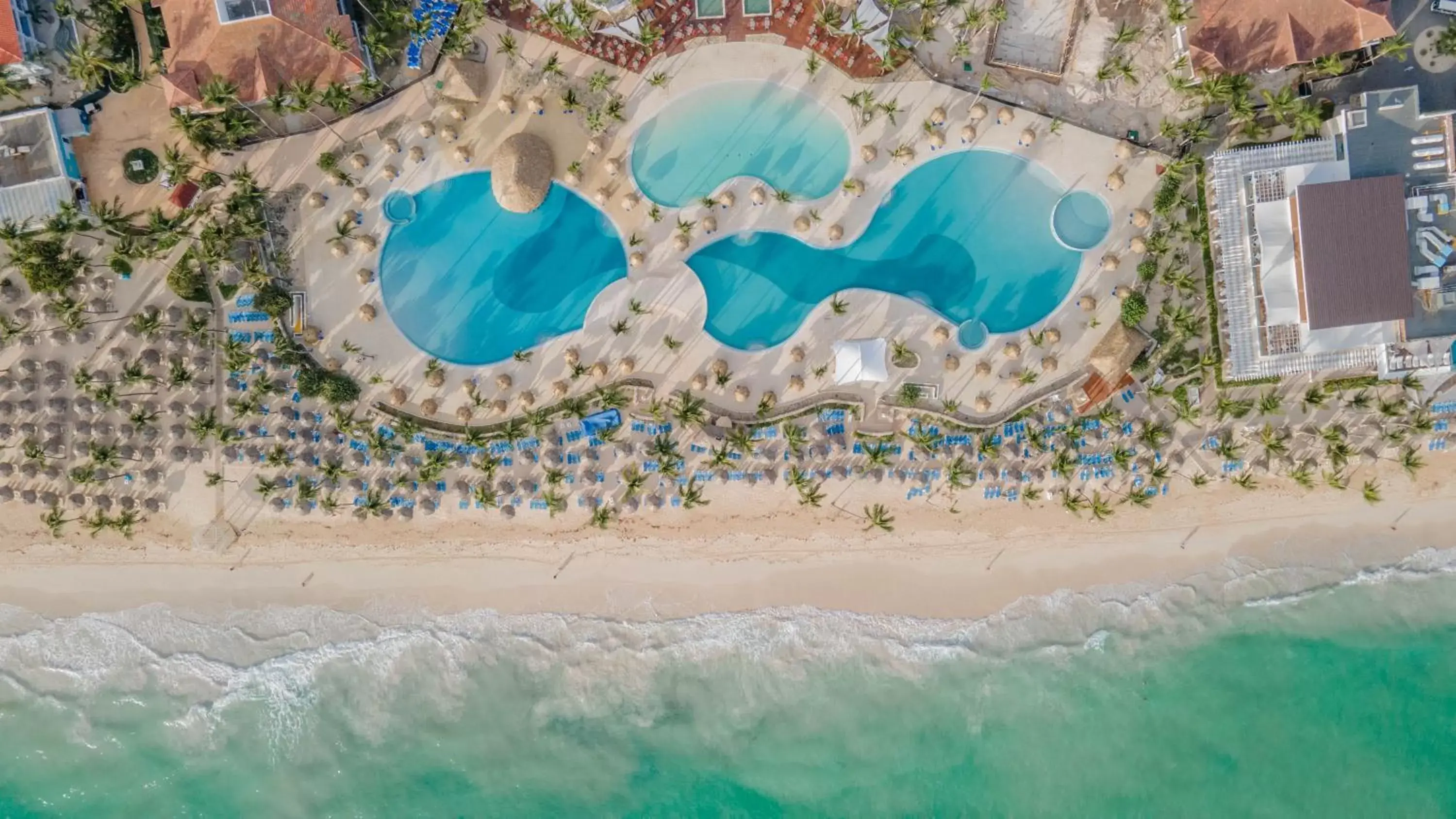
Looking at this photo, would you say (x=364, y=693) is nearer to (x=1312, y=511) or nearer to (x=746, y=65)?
(x=746, y=65)

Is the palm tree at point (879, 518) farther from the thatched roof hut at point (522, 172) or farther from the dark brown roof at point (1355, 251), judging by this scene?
the thatched roof hut at point (522, 172)

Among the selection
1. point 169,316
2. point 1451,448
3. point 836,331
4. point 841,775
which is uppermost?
point 169,316

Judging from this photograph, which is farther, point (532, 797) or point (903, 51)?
point (532, 797)

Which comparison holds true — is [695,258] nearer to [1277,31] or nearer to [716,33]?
[716,33]

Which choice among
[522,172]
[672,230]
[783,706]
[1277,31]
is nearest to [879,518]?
[783,706]

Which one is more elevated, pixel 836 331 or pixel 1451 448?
pixel 836 331

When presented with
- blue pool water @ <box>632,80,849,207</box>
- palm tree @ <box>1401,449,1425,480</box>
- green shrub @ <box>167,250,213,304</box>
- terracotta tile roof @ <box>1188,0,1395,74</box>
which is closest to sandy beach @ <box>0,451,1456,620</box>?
palm tree @ <box>1401,449,1425,480</box>

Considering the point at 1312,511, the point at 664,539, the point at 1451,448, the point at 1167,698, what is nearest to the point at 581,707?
the point at 664,539
